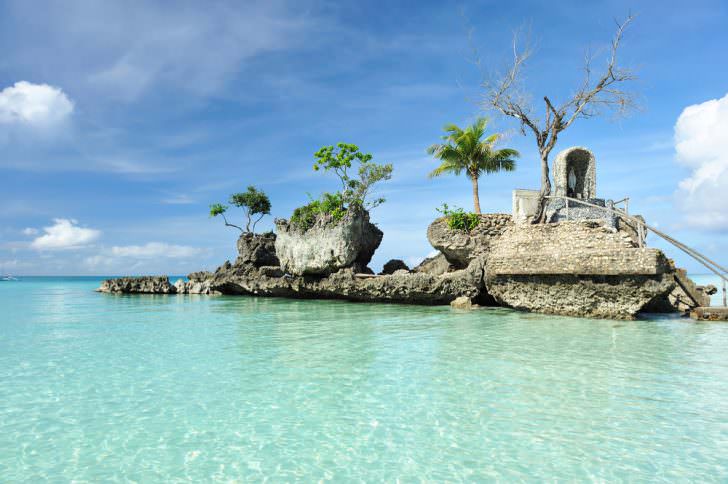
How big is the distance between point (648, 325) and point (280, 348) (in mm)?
9170

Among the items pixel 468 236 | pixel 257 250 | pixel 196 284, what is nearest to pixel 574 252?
pixel 468 236

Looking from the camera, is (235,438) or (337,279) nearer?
(235,438)

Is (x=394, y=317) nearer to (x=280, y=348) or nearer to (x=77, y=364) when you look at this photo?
(x=280, y=348)

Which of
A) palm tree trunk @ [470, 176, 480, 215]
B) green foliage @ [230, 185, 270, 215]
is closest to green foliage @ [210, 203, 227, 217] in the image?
green foliage @ [230, 185, 270, 215]

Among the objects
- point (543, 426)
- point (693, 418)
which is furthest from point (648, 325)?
point (543, 426)

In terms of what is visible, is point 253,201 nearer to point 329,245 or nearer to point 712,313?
point 329,245

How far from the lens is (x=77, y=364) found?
24.0 ft

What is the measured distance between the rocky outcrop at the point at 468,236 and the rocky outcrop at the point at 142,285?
2177cm

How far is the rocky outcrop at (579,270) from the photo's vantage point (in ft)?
36.7

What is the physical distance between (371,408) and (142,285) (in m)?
32.3

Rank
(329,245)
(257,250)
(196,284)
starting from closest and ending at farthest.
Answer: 1. (329,245)
2. (257,250)
3. (196,284)

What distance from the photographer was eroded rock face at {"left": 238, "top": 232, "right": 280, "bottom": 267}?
2664 cm

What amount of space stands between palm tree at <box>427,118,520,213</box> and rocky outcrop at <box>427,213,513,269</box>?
6639mm

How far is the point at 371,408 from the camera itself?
4871 millimetres
